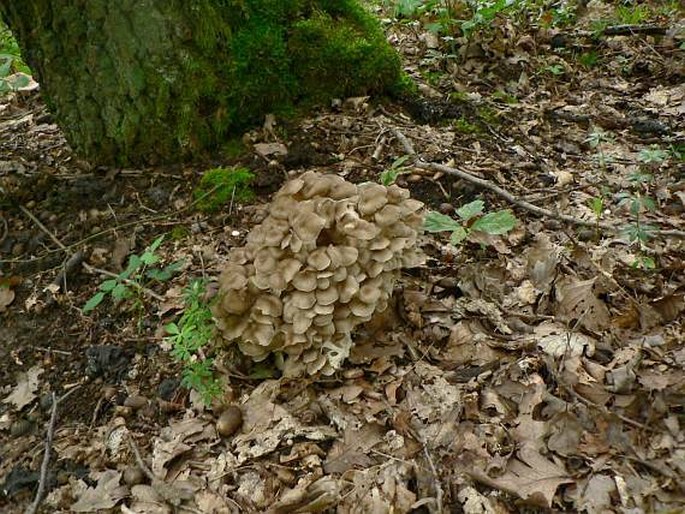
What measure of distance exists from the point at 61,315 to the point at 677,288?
3.65 metres

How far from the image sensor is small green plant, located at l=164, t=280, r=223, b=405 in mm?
2979

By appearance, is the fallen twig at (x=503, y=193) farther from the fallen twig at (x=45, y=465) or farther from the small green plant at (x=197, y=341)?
the fallen twig at (x=45, y=465)

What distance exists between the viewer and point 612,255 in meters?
3.68

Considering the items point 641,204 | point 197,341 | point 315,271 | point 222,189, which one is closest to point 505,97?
point 641,204

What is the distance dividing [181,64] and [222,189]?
0.92 meters

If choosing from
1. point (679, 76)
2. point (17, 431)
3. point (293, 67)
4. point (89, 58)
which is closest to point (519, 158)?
point (293, 67)

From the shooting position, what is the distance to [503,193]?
4.11m

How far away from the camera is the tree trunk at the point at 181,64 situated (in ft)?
13.6

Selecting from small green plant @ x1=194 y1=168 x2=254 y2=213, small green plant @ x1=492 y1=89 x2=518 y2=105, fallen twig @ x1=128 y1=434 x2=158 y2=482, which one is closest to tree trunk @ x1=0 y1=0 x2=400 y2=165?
small green plant @ x1=194 y1=168 x2=254 y2=213

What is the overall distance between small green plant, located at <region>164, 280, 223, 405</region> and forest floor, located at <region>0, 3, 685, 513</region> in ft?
0.45

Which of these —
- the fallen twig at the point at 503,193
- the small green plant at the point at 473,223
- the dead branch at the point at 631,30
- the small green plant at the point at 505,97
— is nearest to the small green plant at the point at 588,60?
the dead branch at the point at 631,30

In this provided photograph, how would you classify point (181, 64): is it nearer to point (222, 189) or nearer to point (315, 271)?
point (222, 189)

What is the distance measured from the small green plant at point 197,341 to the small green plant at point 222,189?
117cm

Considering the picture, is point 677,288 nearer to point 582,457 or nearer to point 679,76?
point 582,457
